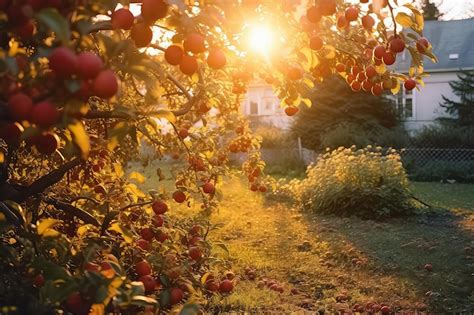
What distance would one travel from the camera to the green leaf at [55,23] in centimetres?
127

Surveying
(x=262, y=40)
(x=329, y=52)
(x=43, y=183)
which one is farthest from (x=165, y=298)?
(x=329, y=52)

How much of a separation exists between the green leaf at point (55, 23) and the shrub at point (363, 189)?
8614 mm

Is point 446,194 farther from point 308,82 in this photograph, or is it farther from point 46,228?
point 46,228

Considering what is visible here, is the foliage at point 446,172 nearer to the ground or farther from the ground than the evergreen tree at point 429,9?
nearer to the ground

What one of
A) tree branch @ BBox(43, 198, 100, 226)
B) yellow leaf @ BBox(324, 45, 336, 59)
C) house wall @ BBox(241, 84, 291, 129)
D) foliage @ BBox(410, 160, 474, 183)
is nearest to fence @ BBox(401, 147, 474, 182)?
foliage @ BBox(410, 160, 474, 183)

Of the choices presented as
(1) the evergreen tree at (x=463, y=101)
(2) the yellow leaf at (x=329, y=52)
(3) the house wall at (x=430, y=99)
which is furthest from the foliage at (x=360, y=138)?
(2) the yellow leaf at (x=329, y=52)

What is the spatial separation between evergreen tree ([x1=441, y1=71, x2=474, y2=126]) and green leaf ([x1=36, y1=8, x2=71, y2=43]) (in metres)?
21.9

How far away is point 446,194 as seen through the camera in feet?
44.0

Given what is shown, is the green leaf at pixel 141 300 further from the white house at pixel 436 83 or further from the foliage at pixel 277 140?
the white house at pixel 436 83

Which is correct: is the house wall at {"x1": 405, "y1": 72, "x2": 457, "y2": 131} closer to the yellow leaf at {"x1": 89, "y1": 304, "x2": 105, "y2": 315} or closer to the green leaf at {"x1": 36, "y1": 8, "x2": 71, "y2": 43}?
the yellow leaf at {"x1": 89, "y1": 304, "x2": 105, "y2": 315}

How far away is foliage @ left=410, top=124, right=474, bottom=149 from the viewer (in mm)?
18000

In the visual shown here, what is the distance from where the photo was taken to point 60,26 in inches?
50.5

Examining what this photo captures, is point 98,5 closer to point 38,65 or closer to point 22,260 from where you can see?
point 38,65

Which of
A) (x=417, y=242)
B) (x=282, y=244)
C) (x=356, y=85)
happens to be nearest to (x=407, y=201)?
(x=417, y=242)
